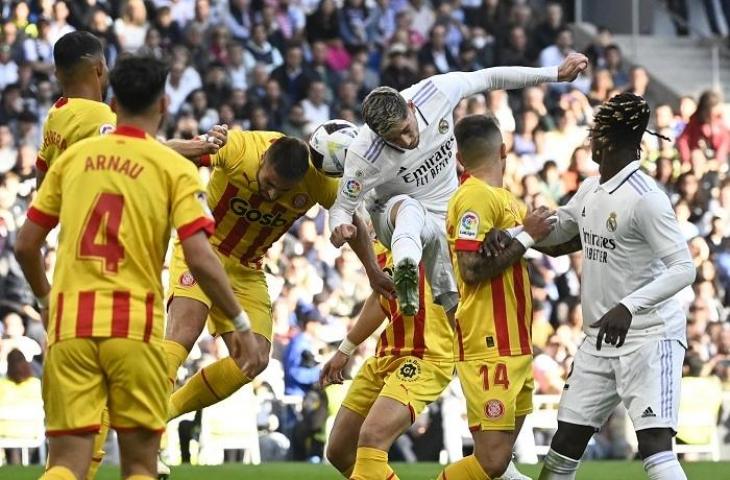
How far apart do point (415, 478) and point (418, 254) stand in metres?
4.11

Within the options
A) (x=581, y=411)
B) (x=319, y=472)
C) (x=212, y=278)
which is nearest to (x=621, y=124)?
(x=581, y=411)

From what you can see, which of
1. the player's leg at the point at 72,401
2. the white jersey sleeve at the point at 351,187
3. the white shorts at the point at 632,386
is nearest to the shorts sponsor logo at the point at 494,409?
the white shorts at the point at 632,386

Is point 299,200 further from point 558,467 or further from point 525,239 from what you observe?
point 558,467

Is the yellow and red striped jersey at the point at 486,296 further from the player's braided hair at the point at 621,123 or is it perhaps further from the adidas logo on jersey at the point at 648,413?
the adidas logo on jersey at the point at 648,413

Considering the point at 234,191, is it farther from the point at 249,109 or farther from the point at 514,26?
the point at 514,26

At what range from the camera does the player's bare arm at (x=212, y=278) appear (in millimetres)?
6809

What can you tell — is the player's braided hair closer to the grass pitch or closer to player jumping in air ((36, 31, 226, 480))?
player jumping in air ((36, 31, 226, 480))

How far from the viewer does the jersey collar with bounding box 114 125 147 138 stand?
692cm

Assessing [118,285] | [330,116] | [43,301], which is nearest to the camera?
[118,285]

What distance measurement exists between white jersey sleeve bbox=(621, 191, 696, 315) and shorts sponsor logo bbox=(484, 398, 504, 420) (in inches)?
43.8

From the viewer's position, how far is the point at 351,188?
30.6 ft

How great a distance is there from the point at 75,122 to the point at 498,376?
105 inches

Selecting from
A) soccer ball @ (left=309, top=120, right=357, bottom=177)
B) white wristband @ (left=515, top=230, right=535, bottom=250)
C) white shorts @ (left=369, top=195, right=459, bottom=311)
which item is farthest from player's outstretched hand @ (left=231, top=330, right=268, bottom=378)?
soccer ball @ (left=309, top=120, right=357, bottom=177)

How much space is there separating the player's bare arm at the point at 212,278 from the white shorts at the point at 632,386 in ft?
7.09
